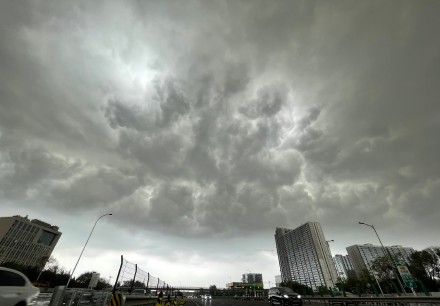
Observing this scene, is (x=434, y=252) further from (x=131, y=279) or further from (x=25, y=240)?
(x=25, y=240)

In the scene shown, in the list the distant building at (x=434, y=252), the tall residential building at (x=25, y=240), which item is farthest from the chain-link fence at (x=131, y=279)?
the tall residential building at (x=25, y=240)

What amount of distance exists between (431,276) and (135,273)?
276 ft

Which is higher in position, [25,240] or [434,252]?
[25,240]

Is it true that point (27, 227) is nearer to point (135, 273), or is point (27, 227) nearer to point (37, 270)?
point (37, 270)

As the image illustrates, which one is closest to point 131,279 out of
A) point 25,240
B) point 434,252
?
point 434,252

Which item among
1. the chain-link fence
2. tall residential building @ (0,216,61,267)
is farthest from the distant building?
tall residential building @ (0,216,61,267)

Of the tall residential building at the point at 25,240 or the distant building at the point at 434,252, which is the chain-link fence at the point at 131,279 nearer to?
the distant building at the point at 434,252

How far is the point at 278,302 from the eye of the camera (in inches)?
917

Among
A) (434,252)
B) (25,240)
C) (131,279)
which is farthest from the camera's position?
(25,240)

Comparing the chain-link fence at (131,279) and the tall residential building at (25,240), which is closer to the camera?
the chain-link fence at (131,279)

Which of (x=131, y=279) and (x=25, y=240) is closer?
(x=131, y=279)

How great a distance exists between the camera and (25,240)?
171 metres

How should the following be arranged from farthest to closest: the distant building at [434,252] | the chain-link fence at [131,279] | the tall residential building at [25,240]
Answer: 1. the tall residential building at [25,240]
2. the distant building at [434,252]
3. the chain-link fence at [131,279]

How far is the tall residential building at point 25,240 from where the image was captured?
160 meters
